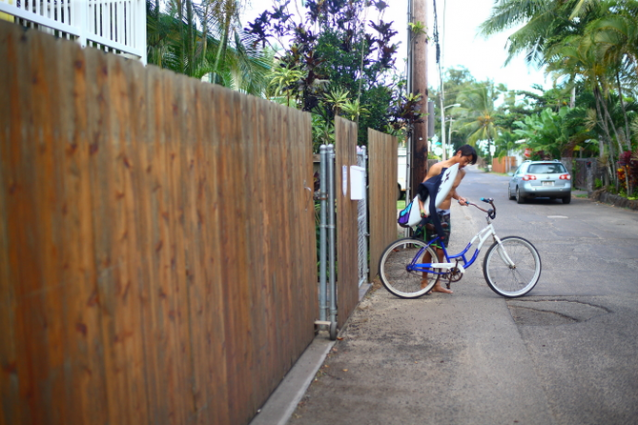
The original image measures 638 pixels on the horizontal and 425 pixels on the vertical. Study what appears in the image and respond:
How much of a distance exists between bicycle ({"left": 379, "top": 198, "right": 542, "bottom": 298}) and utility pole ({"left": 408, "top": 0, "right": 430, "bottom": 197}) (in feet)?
12.0

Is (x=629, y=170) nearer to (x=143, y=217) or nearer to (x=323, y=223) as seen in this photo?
(x=323, y=223)

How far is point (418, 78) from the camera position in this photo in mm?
11055

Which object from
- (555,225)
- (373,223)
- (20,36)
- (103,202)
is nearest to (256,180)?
(103,202)

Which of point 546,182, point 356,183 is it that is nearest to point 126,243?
point 356,183

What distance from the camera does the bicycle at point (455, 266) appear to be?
744 centimetres

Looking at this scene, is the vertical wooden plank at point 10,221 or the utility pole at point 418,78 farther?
the utility pole at point 418,78

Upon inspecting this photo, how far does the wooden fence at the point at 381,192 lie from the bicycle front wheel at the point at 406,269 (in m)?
0.87

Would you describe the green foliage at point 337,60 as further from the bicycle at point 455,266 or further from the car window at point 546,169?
the car window at point 546,169

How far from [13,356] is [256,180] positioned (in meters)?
2.36

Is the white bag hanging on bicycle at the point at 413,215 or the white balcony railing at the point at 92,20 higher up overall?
the white balcony railing at the point at 92,20

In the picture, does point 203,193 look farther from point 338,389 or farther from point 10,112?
point 338,389

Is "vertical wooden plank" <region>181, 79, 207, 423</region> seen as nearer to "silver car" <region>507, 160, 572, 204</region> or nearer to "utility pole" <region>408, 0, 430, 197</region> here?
"utility pole" <region>408, 0, 430, 197</region>

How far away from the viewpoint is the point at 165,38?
1744 cm

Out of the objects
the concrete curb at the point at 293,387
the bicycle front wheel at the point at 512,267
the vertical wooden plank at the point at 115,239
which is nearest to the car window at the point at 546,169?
the bicycle front wheel at the point at 512,267
